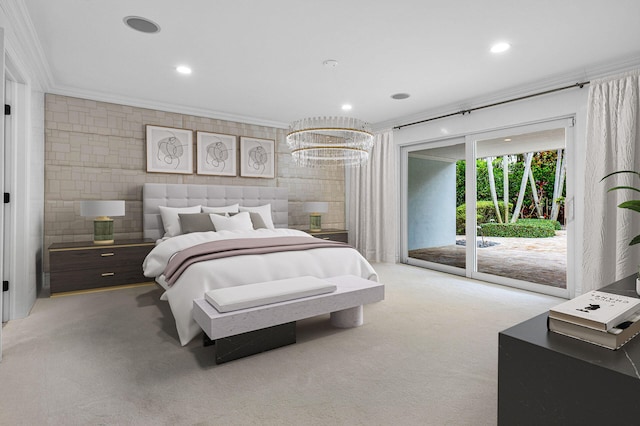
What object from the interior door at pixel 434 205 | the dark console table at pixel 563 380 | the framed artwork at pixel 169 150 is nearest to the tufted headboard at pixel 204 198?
the framed artwork at pixel 169 150

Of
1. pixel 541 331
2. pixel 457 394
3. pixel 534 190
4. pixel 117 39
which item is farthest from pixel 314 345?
pixel 534 190

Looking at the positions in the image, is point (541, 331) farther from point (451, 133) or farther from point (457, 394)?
A: point (451, 133)

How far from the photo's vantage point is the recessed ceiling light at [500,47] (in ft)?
9.88

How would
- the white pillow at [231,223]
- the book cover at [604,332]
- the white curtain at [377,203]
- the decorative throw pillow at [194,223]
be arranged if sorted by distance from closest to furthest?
the book cover at [604,332]
the decorative throw pillow at [194,223]
the white pillow at [231,223]
the white curtain at [377,203]

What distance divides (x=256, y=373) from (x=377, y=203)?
4206mm

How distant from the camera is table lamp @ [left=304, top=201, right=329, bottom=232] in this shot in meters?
5.77

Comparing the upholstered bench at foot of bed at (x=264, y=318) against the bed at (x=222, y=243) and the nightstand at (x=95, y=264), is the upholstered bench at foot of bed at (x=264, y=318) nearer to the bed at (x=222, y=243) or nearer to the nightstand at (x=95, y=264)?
the bed at (x=222, y=243)

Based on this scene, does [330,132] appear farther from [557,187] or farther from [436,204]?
[557,187]

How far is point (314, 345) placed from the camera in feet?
8.25

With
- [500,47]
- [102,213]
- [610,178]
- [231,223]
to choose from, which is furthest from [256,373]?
[610,178]

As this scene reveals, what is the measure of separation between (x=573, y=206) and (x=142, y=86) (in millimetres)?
5035

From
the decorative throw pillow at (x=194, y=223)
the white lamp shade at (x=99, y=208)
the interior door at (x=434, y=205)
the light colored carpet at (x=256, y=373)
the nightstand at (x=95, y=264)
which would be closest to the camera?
the light colored carpet at (x=256, y=373)

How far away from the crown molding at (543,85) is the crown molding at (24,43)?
14.9 feet

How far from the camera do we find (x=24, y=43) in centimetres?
288
